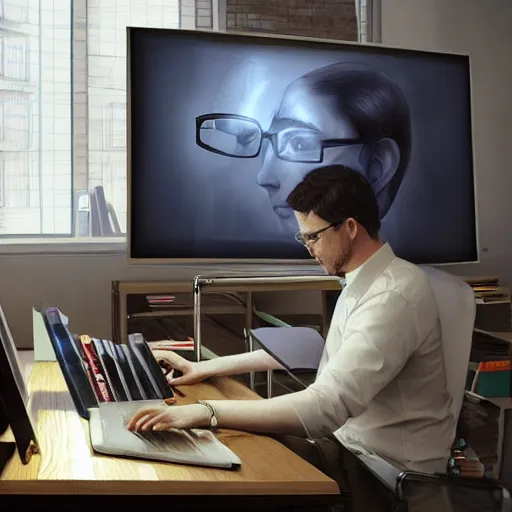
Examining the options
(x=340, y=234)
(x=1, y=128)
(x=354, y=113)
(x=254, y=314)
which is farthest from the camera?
(x=1, y=128)

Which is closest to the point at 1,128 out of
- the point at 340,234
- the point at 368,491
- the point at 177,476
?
the point at 340,234

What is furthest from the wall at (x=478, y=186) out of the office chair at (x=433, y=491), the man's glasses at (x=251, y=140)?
the office chair at (x=433, y=491)

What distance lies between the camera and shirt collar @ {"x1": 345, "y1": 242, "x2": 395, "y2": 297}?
5.10ft

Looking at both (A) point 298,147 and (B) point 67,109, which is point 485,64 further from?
(B) point 67,109

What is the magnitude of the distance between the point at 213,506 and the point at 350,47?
70.3 inches

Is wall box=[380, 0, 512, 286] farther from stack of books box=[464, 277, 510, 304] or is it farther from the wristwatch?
the wristwatch

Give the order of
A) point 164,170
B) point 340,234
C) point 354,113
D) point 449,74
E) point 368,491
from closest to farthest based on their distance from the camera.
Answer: point 368,491 < point 340,234 < point 164,170 < point 354,113 < point 449,74

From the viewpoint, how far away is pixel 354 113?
2389 mm

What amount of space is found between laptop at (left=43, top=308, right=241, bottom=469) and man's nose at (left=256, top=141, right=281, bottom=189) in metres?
0.83

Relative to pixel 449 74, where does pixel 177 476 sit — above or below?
below

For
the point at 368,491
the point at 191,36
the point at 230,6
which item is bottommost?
the point at 368,491

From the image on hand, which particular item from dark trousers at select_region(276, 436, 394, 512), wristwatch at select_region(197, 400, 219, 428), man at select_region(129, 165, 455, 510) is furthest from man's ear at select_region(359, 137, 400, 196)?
wristwatch at select_region(197, 400, 219, 428)

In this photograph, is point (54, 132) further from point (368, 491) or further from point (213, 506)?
point (213, 506)

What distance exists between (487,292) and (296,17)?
138cm
